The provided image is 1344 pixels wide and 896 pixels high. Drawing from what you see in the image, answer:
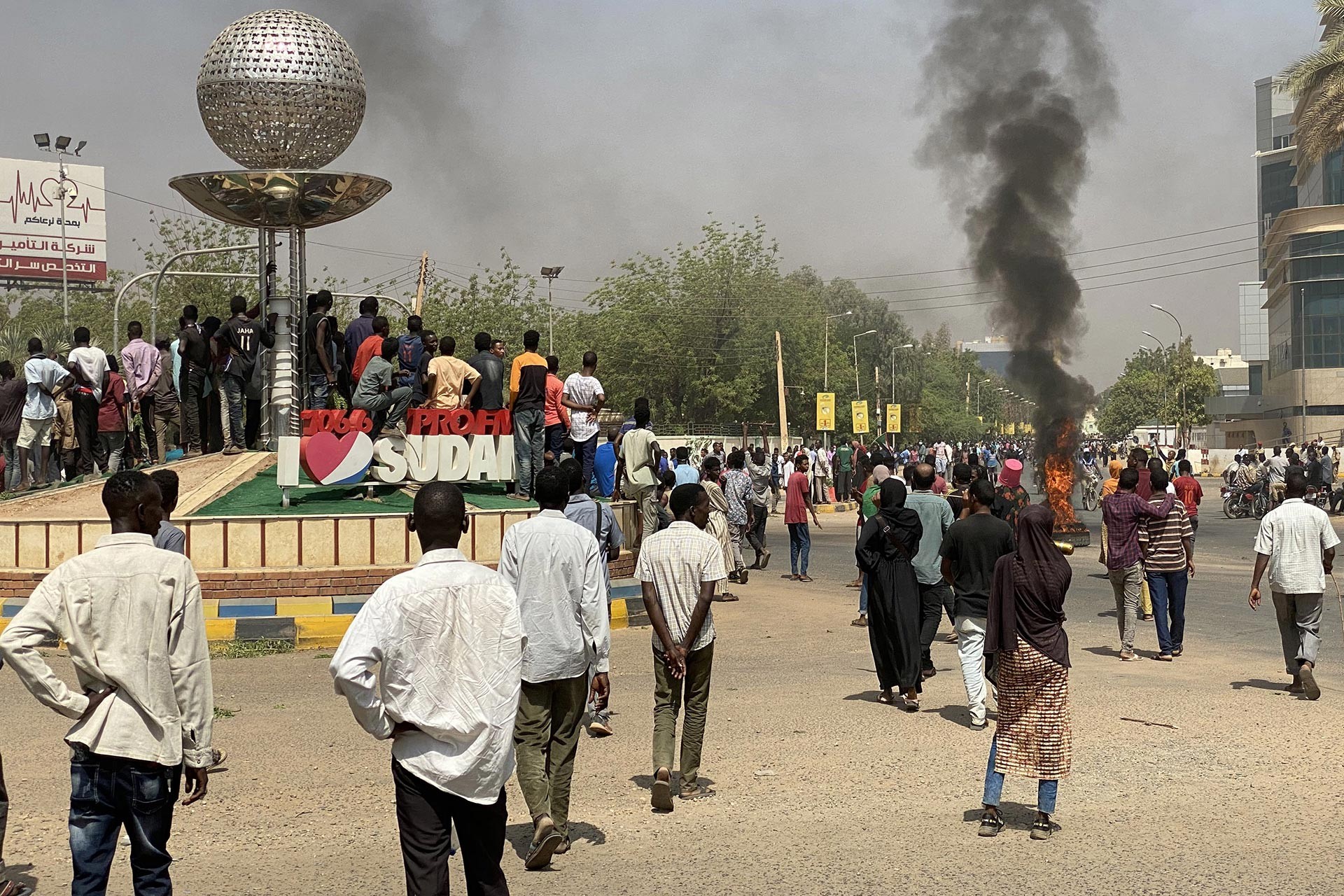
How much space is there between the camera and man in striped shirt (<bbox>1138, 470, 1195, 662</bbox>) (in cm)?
1163

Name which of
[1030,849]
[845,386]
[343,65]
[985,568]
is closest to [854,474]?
[343,65]

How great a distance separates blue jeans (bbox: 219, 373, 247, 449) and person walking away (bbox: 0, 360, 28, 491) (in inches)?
100

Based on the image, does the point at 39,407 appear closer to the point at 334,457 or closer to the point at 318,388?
the point at 318,388

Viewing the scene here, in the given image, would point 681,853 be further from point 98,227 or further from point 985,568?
point 98,227

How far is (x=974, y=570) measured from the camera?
877 centimetres

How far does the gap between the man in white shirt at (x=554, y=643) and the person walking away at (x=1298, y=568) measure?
19.1 feet

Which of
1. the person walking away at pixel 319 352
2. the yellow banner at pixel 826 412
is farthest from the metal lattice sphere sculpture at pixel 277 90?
the yellow banner at pixel 826 412

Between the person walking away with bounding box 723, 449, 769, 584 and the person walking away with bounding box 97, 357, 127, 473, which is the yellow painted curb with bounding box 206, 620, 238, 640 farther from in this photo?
the person walking away with bounding box 723, 449, 769, 584

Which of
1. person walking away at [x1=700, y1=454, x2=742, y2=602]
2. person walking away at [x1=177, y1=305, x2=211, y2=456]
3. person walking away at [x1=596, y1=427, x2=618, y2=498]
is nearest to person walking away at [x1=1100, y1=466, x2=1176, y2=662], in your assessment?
person walking away at [x1=700, y1=454, x2=742, y2=602]

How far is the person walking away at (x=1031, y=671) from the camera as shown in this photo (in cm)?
624

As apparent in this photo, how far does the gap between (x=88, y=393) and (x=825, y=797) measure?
39.3ft

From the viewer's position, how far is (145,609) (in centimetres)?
420

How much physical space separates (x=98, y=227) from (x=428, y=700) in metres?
67.8

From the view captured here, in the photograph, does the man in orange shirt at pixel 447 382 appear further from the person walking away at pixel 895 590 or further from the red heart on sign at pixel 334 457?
the person walking away at pixel 895 590
